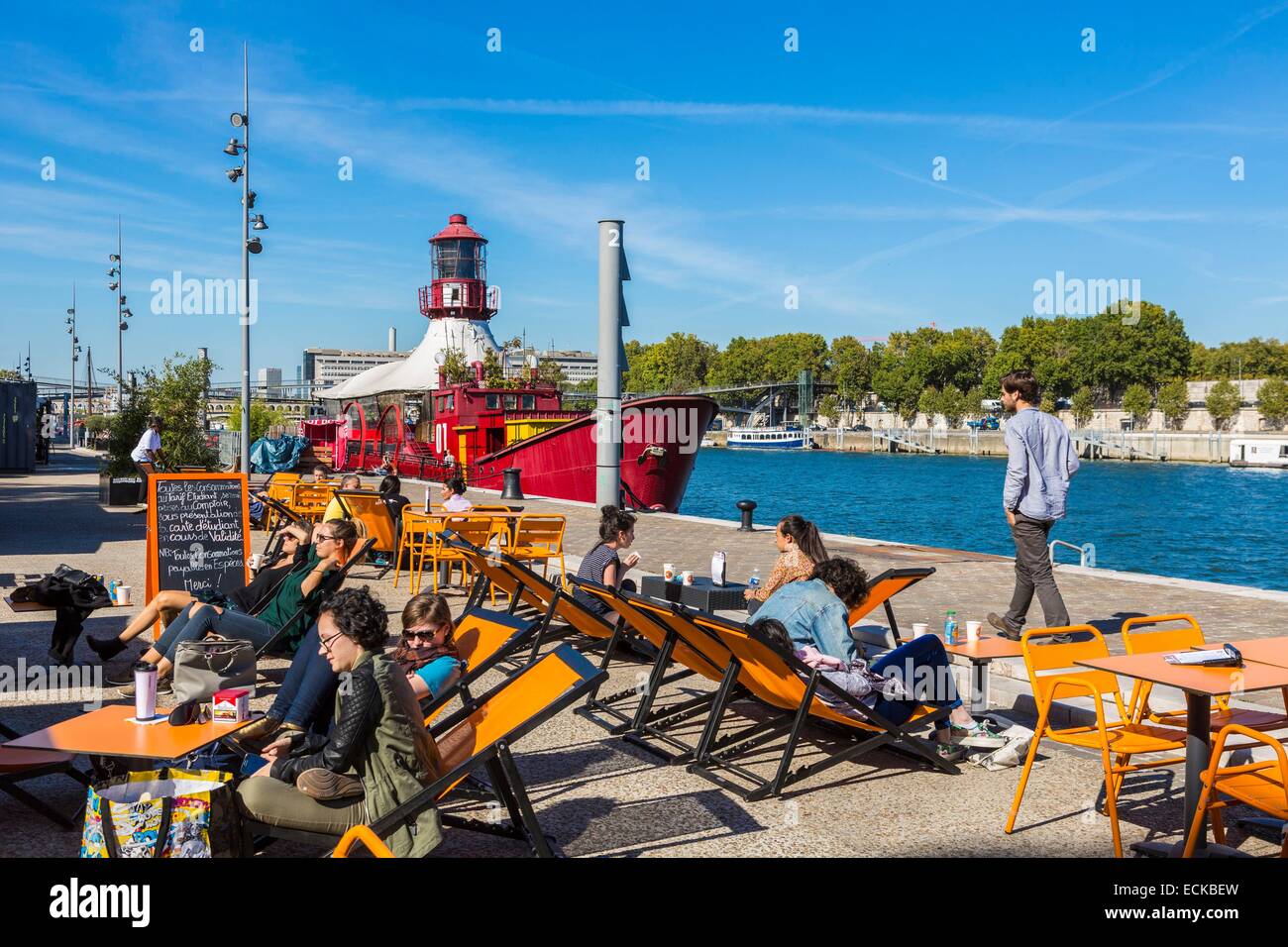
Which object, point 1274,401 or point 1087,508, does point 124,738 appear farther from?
point 1274,401

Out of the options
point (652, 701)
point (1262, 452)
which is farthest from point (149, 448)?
point (1262, 452)

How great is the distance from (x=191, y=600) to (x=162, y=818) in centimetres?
396

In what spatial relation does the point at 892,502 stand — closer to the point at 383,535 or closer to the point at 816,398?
the point at 383,535

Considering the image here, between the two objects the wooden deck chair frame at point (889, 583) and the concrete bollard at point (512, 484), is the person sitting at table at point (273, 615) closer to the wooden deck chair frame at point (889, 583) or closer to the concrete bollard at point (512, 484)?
the wooden deck chair frame at point (889, 583)

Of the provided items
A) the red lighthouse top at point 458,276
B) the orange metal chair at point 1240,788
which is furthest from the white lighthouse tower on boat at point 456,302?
the orange metal chair at point 1240,788

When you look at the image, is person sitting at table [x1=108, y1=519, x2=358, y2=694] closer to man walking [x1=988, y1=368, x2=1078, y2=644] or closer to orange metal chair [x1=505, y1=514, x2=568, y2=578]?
orange metal chair [x1=505, y1=514, x2=568, y2=578]

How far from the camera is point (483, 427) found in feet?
102

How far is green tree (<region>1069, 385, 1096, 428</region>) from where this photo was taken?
10844 centimetres

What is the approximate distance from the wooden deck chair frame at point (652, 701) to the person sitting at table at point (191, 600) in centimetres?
211

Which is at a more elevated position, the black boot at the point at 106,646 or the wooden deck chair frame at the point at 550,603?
the wooden deck chair frame at the point at 550,603

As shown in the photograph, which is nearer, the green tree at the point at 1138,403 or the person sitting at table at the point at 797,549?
the person sitting at table at the point at 797,549

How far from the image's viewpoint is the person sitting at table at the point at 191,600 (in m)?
6.73
